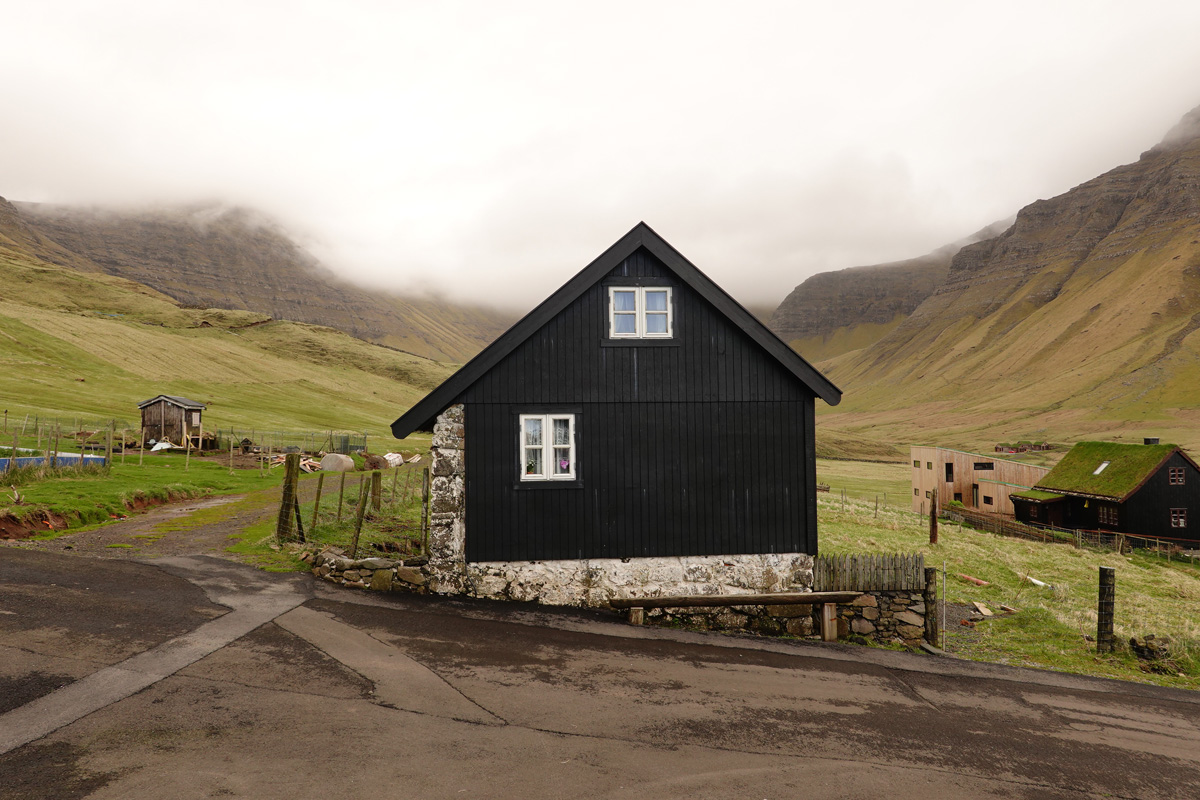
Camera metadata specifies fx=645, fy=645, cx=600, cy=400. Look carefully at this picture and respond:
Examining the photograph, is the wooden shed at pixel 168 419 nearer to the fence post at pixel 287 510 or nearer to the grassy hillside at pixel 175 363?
the grassy hillside at pixel 175 363

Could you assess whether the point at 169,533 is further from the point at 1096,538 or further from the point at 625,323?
the point at 1096,538

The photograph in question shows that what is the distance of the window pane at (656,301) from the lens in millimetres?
16078

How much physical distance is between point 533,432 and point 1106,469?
52.4 metres

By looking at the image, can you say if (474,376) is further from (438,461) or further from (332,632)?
Result: (332,632)

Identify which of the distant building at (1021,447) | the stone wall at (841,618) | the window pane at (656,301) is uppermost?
the window pane at (656,301)

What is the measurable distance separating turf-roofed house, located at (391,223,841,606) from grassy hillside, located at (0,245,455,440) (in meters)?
61.7

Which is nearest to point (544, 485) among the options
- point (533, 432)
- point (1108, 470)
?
point (533, 432)

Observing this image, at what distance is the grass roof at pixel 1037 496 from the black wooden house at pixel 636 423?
147ft

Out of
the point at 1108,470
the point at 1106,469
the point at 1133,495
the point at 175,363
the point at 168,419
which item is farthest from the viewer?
the point at 175,363

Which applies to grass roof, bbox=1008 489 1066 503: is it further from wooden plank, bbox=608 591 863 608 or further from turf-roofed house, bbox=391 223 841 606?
wooden plank, bbox=608 591 863 608

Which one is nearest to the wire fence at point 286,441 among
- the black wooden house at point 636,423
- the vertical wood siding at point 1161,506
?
the black wooden house at point 636,423

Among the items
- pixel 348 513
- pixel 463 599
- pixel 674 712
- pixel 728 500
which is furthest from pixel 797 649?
pixel 348 513

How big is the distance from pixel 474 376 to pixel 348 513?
44.1ft

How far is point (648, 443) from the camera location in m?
15.9
